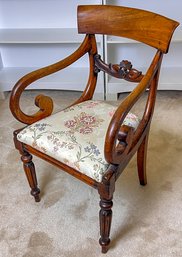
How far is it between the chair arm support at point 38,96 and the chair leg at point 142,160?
440 millimetres

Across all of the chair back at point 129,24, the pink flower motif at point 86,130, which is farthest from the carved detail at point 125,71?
the pink flower motif at point 86,130

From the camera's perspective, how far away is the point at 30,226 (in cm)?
135

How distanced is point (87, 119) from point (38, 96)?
0.22 meters

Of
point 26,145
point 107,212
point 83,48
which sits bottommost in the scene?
point 107,212

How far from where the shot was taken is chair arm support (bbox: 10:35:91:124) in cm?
118

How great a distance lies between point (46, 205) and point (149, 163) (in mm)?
597

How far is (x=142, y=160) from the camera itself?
1.42 meters

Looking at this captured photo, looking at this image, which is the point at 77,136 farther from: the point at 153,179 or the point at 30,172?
the point at 153,179

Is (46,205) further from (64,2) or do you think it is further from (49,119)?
(64,2)

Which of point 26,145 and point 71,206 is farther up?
point 26,145

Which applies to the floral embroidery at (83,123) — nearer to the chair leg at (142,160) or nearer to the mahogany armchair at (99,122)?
the mahogany armchair at (99,122)

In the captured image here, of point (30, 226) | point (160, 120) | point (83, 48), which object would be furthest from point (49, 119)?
point (160, 120)

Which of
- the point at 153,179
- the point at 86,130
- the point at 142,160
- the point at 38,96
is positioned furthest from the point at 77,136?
the point at 153,179

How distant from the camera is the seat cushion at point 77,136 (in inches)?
42.1
